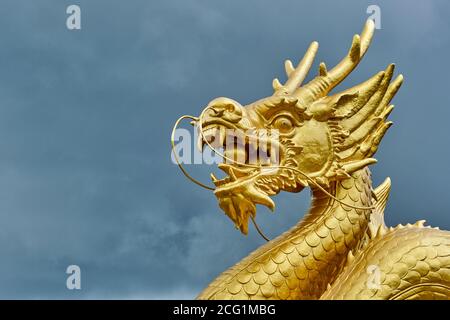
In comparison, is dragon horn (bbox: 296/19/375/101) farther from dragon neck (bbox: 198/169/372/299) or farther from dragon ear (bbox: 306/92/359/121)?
dragon neck (bbox: 198/169/372/299)

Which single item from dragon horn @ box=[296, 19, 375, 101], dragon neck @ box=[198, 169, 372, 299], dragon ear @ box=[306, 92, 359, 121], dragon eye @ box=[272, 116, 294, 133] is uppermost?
dragon horn @ box=[296, 19, 375, 101]

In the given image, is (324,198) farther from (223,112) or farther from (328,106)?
(223,112)

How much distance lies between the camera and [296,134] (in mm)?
3682

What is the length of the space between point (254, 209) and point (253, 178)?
0.16 m

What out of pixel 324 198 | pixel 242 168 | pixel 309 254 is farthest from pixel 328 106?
pixel 309 254

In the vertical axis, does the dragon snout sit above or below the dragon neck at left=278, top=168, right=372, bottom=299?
above

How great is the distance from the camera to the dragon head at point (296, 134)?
3.57 meters

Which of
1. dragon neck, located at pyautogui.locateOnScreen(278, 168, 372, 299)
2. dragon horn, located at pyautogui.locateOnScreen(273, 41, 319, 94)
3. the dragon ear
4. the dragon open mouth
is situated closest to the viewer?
the dragon open mouth

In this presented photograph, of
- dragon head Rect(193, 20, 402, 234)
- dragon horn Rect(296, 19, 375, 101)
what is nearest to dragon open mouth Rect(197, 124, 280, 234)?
dragon head Rect(193, 20, 402, 234)

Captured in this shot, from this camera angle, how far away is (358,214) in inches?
148

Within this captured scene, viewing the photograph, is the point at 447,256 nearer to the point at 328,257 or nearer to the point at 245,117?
the point at 328,257

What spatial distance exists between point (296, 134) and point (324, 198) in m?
0.42

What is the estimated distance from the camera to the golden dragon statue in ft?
11.6

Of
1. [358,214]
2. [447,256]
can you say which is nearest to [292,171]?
[358,214]
